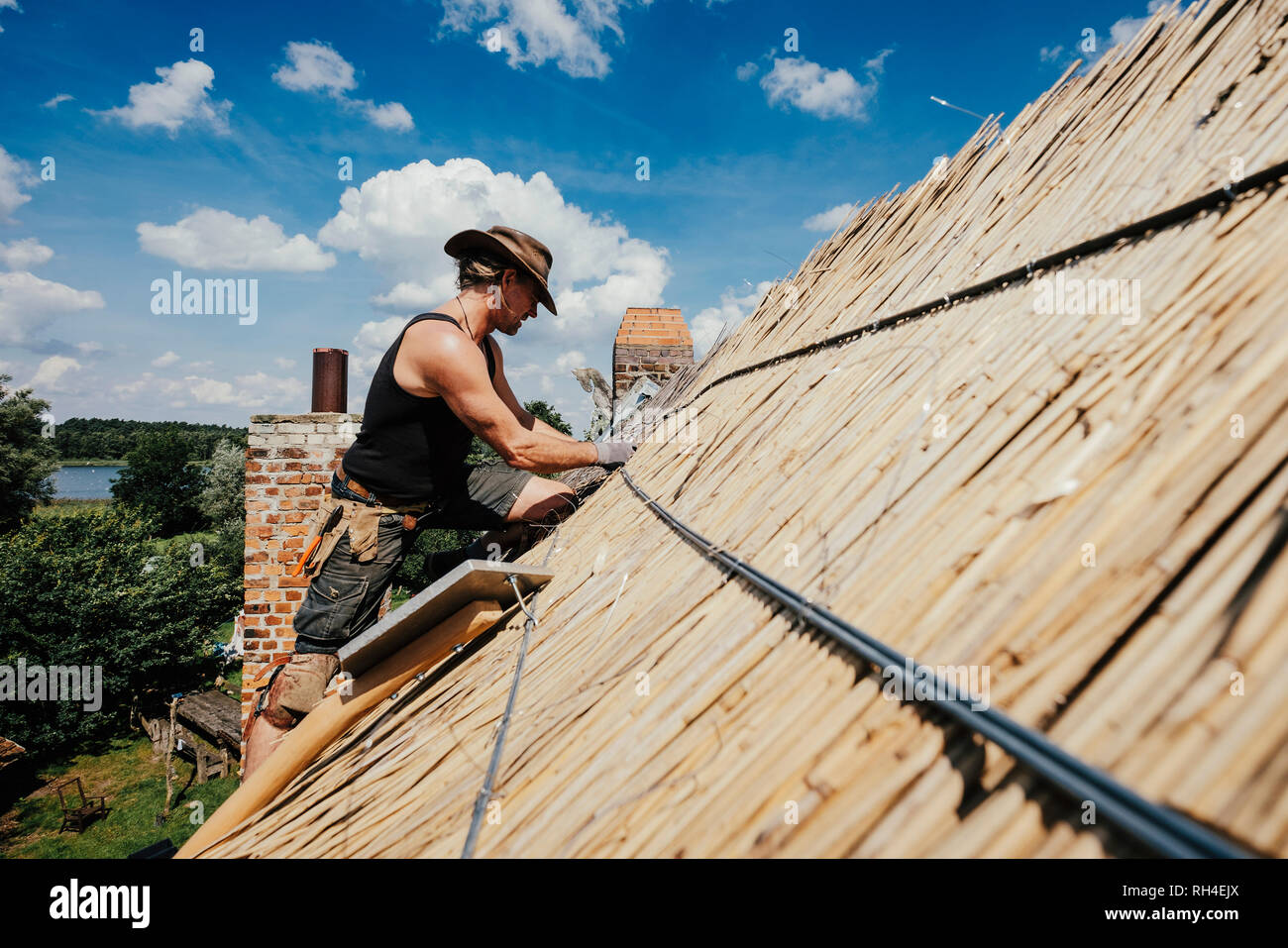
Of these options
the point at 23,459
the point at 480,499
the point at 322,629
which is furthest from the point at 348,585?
the point at 23,459

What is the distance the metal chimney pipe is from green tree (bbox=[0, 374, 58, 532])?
2871 cm

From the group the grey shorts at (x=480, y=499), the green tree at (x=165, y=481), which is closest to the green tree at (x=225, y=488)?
the green tree at (x=165, y=481)

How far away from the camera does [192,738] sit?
41.0ft

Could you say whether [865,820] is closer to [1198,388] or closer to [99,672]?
[1198,388]

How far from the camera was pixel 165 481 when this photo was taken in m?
40.5

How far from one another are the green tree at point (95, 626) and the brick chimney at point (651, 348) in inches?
521

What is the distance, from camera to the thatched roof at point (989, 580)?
622 millimetres

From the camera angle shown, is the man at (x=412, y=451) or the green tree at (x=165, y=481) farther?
the green tree at (x=165, y=481)

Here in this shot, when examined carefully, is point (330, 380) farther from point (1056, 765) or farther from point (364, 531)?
point (1056, 765)

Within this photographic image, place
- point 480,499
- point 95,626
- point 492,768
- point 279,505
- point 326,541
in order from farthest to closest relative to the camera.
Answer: point 95,626, point 279,505, point 480,499, point 326,541, point 492,768

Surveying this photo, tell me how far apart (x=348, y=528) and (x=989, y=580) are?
2532mm

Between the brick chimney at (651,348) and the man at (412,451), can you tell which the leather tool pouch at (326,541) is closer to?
the man at (412,451)

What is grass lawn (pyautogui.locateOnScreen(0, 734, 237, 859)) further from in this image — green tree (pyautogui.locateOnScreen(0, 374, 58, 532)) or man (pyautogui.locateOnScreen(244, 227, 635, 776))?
green tree (pyautogui.locateOnScreen(0, 374, 58, 532))
